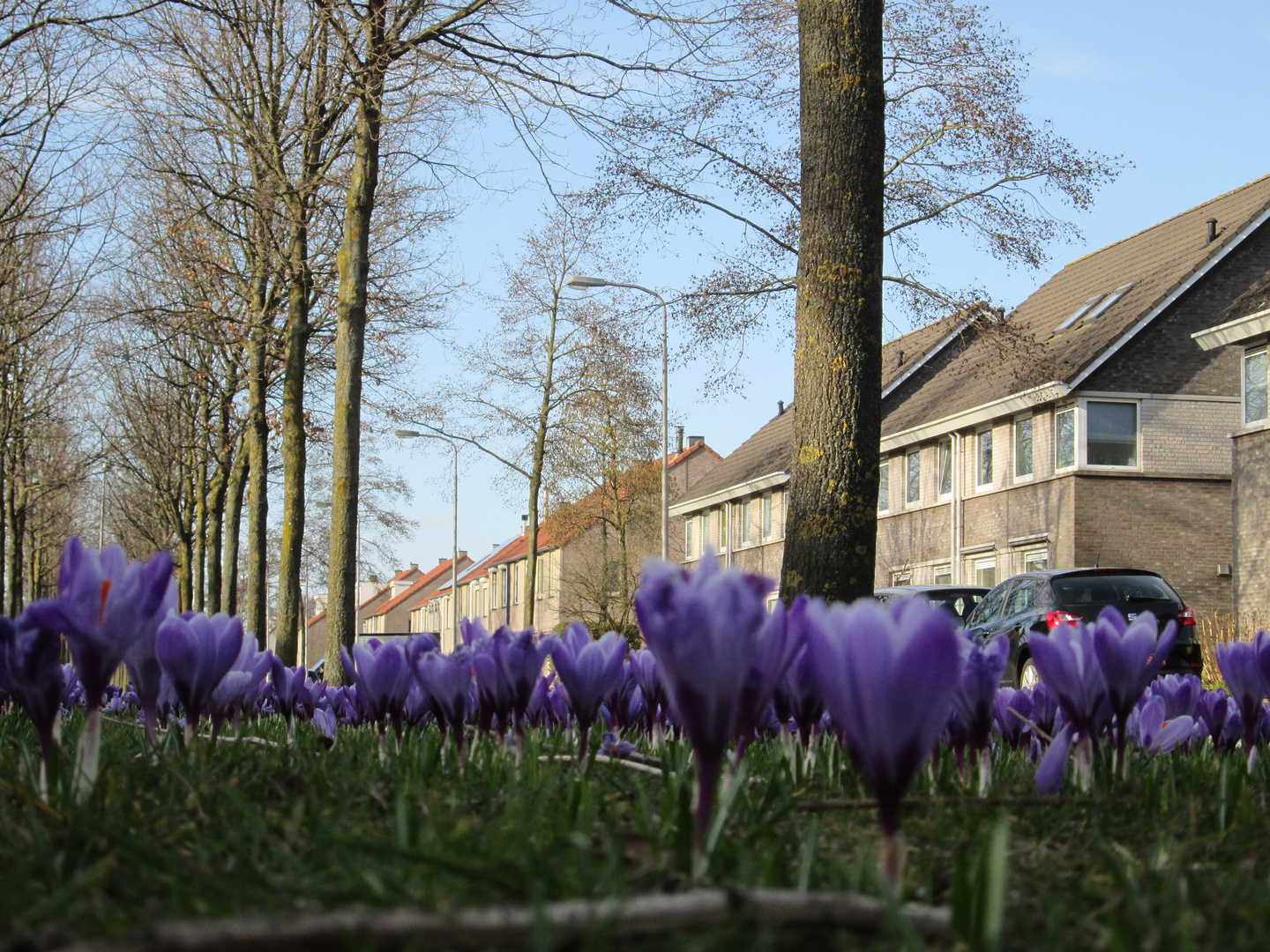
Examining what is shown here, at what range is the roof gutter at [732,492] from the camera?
147ft

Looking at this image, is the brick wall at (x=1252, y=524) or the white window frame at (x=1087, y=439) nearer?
the brick wall at (x=1252, y=524)

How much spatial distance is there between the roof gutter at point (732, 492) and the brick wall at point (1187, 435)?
13583mm

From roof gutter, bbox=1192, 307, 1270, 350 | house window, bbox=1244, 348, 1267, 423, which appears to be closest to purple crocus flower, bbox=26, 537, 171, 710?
roof gutter, bbox=1192, 307, 1270, 350

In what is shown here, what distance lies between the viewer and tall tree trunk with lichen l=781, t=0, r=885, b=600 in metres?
6.33

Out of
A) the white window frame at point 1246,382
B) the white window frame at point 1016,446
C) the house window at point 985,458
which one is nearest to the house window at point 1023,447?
the white window frame at point 1016,446

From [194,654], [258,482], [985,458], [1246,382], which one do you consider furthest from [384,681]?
[985,458]

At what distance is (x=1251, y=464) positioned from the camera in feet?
85.3

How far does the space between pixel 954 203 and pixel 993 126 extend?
4.64 ft

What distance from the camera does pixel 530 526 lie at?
121 ft

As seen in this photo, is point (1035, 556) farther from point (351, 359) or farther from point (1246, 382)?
point (351, 359)

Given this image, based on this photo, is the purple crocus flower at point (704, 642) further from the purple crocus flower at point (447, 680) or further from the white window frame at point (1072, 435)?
the white window frame at point (1072, 435)

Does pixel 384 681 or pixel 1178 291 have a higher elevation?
pixel 1178 291

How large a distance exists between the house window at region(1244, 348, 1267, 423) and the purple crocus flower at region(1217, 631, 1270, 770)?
25.3m

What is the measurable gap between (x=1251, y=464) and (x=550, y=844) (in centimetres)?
2743
